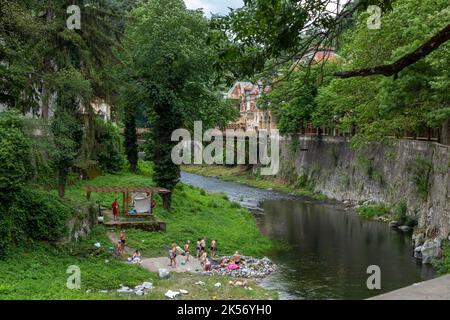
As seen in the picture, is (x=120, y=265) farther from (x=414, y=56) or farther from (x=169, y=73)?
(x=414, y=56)

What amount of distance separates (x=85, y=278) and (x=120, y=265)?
3.03 metres

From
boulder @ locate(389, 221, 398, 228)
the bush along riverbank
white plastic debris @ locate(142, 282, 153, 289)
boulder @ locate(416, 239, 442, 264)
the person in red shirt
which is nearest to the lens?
the bush along riverbank

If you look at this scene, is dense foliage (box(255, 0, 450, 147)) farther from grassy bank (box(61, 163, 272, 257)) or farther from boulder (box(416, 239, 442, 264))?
grassy bank (box(61, 163, 272, 257))

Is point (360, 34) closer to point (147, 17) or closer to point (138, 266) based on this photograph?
point (147, 17)

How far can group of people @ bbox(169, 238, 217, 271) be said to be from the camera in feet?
92.7

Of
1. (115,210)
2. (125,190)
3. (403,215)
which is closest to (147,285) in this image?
(115,210)

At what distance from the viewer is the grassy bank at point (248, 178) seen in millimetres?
65688

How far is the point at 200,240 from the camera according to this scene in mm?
31969

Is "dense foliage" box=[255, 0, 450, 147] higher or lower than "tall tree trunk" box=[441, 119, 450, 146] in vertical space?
higher

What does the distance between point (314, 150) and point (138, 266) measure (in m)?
45.2

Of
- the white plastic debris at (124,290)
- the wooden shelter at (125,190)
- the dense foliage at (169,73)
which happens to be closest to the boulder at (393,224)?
the dense foliage at (169,73)

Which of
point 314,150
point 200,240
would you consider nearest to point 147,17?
point 200,240

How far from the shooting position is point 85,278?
23.9 meters

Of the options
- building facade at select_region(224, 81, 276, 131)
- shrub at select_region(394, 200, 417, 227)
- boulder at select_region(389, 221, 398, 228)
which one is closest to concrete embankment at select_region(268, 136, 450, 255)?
shrub at select_region(394, 200, 417, 227)
